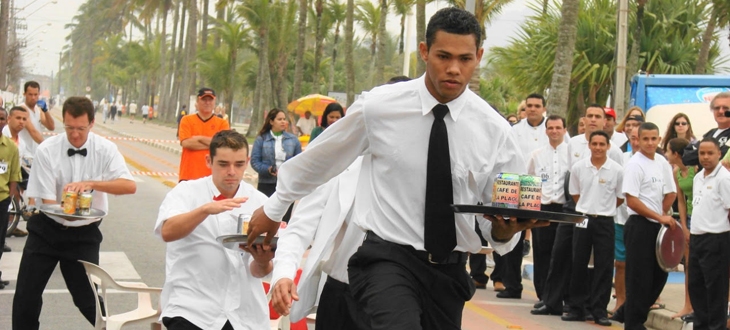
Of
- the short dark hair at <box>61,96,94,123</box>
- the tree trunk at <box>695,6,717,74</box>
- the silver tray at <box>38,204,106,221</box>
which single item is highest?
the tree trunk at <box>695,6,717,74</box>

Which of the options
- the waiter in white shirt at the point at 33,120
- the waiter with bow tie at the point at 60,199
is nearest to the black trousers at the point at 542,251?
the waiter with bow tie at the point at 60,199

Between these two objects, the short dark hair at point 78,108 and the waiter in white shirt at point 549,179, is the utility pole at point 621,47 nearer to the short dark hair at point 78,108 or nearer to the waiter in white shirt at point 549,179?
the waiter in white shirt at point 549,179

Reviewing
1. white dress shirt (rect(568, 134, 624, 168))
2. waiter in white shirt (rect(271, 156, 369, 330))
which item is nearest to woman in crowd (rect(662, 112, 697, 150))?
white dress shirt (rect(568, 134, 624, 168))

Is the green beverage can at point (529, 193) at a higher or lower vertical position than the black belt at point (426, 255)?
higher

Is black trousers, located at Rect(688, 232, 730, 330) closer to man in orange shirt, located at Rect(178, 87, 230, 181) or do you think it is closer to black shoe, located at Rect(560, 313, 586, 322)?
black shoe, located at Rect(560, 313, 586, 322)

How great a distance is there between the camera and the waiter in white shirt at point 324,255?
4637 mm

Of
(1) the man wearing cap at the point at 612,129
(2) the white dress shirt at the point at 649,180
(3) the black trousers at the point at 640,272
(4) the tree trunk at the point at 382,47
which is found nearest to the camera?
(3) the black trousers at the point at 640,272

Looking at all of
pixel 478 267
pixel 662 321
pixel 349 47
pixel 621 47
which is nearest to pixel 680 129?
pixel 662 321

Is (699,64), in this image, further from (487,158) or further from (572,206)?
(487,158)

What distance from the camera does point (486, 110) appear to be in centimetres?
450

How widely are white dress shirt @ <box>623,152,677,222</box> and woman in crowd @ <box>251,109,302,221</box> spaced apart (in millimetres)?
4786

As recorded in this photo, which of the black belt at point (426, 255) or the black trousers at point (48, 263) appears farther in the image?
the black trousers at point (48, 263)

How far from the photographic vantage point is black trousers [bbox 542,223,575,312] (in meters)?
11.3

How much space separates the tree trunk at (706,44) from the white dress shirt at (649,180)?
57.2 feet
